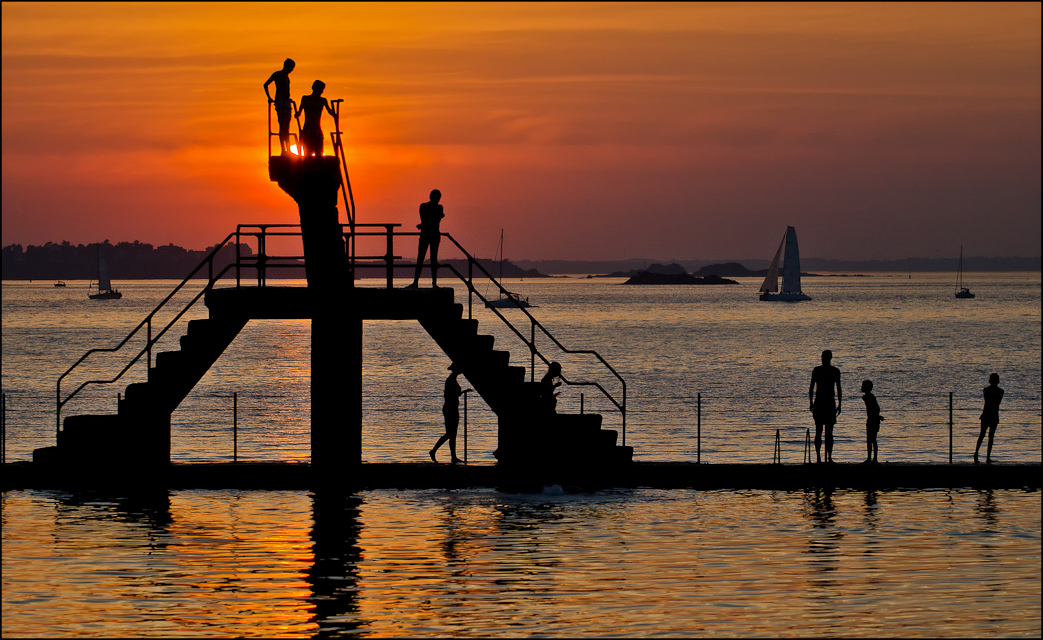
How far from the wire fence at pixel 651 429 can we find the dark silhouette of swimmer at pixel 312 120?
684 cm

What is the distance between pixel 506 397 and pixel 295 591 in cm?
750

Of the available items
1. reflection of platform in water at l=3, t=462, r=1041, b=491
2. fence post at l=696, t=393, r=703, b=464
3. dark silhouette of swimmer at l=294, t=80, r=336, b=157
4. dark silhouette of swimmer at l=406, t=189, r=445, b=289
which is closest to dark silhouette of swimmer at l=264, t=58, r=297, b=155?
dark silhouette of swimmer at l=294, t=80, r=336, b=157

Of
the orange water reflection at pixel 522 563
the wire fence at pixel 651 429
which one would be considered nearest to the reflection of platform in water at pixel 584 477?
the orange water reflection at pixel 522 563

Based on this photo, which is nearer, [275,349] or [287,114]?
[287,114]

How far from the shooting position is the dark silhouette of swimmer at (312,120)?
23062mm

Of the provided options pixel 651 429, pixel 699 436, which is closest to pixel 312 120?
pixel 699 436

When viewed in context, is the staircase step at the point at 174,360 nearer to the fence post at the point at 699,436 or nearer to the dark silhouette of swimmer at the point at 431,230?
the dark silhouette of swimmer at the point at 431,230

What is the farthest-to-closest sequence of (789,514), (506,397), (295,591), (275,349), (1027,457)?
(275,349)
(1027,457)
(506,397)
(789,514)
(295,591)

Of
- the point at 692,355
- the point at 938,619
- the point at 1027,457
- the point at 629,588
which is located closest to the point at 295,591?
the point at 629,588

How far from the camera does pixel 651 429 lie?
46.2 m

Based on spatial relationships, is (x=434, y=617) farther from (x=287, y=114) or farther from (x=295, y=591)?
(x=287, y=114)

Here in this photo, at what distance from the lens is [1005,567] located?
17016mm

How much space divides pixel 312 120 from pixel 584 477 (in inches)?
306

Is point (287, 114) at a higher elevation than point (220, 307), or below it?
higher
